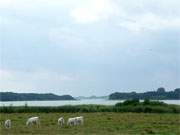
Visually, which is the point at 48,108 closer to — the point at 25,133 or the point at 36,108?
the point at 36,108

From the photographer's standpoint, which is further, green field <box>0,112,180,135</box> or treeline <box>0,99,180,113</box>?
treeline <box>0,99,180,113</box>

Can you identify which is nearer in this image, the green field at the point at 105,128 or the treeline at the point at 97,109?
the green field at the point at 105,128

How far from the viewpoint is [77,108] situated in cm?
4897

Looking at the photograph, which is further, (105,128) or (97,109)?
(97,109)

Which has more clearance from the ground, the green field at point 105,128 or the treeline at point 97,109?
the treeline at point 97,109

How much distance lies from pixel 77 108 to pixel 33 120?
20.8 m

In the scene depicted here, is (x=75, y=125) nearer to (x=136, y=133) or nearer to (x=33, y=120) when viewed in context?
(x=33, y=120)

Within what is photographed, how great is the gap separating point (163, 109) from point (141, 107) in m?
2.43

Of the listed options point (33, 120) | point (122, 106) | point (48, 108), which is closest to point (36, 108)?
point (48, 108)

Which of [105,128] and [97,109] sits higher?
[97,109]

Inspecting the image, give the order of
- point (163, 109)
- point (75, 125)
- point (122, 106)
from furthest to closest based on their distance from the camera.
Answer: point (122, 106), point (163, 109), point (75, 125)

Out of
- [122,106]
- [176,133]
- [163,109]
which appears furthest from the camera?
[122,106]

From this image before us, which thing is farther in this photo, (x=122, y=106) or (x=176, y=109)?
(x=122, y=106)

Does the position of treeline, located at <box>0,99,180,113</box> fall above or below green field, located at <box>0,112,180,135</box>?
above
